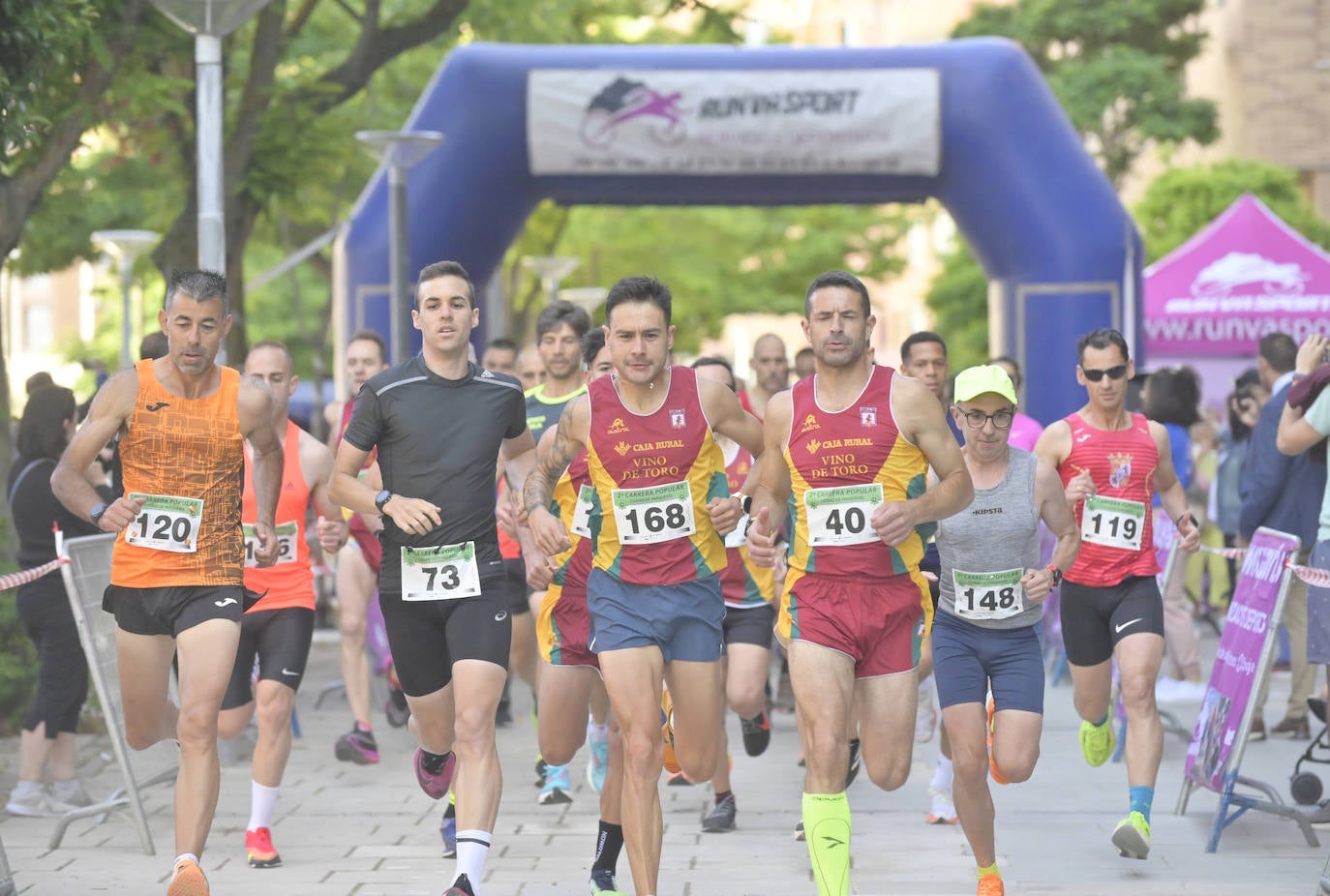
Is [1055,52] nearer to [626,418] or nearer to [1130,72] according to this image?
[1130,72]

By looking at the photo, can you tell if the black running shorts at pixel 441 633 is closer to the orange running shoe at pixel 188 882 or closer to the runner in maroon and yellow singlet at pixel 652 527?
the runner in maroon and yellow singlet at pixel 652 527

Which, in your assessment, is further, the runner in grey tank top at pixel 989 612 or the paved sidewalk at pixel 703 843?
the paved sidewalk at pixel 703 843

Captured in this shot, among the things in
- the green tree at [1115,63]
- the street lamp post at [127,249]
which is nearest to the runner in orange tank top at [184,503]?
the street lamp post at [127,249]

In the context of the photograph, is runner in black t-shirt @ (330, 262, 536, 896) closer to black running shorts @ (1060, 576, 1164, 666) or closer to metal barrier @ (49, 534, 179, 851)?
metal barrier @ (49, 534, 179, 851)

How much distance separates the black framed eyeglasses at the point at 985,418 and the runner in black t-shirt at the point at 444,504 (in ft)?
5.27

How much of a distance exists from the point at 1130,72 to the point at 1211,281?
14.0m

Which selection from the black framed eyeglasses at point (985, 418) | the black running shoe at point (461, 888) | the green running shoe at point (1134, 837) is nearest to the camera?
the black running shoe at point (461, 888)

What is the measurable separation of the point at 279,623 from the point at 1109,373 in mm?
3328

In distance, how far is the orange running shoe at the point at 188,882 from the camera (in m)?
5.88

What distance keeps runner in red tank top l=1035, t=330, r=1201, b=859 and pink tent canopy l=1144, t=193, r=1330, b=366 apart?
45.3 feet

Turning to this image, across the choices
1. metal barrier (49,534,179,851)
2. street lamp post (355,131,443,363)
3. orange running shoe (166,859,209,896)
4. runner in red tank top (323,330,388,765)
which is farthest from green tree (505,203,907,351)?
orange running shoe (166,859,209,896)

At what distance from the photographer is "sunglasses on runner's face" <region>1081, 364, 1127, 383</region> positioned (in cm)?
759

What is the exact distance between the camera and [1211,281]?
21.2 m

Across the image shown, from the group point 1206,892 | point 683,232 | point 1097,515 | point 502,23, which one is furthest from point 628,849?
point 683,232
